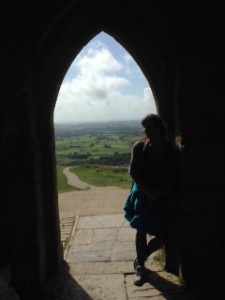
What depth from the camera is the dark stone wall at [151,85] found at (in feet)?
14.5

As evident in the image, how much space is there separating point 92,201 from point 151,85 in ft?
18.6

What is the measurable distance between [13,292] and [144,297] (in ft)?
5.05

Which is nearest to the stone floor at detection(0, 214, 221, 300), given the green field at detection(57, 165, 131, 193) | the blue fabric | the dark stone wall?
the dark stone wall

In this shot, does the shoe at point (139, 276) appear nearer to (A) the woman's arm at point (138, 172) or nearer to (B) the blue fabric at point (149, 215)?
(B) the blue fabric at point (149, 215)

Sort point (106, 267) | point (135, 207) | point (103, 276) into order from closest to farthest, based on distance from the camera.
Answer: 1. point (135, 207)
2. point (103, 276)
3. point (106, 267)

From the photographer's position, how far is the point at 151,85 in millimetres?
5172

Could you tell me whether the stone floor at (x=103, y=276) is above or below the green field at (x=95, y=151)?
above

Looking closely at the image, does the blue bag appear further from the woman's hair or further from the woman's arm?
the woman's hair

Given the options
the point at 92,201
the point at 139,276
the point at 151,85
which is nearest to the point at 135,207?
the point at 139,276

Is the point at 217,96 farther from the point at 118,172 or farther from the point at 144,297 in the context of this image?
the point at 118,172

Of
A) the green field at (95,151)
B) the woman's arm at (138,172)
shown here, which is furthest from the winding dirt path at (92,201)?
the green field at (95,151)

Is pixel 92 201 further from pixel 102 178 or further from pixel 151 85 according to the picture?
pixel 151 85

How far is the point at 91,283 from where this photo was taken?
512 cm

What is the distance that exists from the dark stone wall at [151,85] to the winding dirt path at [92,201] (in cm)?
393
